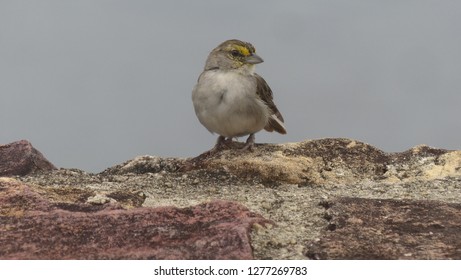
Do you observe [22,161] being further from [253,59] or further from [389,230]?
[389,230]

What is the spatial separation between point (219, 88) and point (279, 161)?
1752 mm

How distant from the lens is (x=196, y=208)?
3.90 m

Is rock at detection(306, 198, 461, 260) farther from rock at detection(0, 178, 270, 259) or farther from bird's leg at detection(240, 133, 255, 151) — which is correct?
bird's leg at detection(240, 133, 255, 151)

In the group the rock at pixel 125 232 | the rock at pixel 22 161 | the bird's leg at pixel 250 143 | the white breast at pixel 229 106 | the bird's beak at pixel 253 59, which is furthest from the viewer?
the bird's beak at pixel 253 59

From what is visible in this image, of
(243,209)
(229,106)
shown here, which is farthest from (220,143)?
(243,209)

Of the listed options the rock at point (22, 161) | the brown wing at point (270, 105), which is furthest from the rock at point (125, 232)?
the brown wing at point (270, 105)

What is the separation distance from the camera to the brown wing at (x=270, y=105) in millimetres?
7574

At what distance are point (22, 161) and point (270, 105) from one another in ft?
8.73

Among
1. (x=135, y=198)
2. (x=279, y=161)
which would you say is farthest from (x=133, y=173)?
(x=135, y=198)

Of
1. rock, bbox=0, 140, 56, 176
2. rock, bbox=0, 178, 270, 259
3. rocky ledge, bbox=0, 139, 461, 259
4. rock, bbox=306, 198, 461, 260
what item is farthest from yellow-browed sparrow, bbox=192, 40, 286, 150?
rock, bbox=0, 178, 270, 259

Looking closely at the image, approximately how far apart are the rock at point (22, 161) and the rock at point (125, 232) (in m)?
1.76

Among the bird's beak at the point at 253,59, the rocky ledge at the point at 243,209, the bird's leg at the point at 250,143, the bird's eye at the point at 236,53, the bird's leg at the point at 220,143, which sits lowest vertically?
the bird's leg at the point at 220,143

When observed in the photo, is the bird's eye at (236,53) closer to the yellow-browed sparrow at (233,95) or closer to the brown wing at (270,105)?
the yellow-browed sparrow at (233,95)

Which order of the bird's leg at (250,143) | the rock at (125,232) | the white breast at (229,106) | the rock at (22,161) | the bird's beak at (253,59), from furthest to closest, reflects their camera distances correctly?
the bird's beak at (253,59) → the white breast at (229,106) → the bird's leg at (250,143) → the rock at (22,161) → the rock at (125,232)
